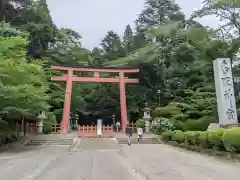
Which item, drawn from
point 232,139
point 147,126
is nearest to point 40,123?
point 147,126

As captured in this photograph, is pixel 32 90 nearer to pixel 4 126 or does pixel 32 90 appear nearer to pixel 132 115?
pixel 4 126

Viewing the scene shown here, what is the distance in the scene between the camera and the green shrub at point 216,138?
1268 centimetres

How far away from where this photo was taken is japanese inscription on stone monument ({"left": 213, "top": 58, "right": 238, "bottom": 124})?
55.9ft

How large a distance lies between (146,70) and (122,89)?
17.7ft

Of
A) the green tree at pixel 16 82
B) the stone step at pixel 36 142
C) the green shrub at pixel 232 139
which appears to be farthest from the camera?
the stone step at pixel 36 142

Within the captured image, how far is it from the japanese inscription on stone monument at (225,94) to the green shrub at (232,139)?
506cm

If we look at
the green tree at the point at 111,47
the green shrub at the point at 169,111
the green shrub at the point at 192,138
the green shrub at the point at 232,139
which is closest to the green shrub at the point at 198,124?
the green shrub at the point at 169,111

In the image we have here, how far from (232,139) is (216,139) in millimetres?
1634

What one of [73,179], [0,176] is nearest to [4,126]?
[0,176]

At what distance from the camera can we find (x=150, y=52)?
3247cm

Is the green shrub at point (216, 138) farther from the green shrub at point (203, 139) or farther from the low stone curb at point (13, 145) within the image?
the low stone curb at point (13, 145)

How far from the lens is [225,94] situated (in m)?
17.3

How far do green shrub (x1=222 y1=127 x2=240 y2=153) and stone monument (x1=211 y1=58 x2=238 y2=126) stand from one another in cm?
505

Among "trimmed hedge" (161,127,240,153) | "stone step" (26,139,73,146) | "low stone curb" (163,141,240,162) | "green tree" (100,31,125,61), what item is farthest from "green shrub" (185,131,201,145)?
"green tree" (100,31,125,61)
